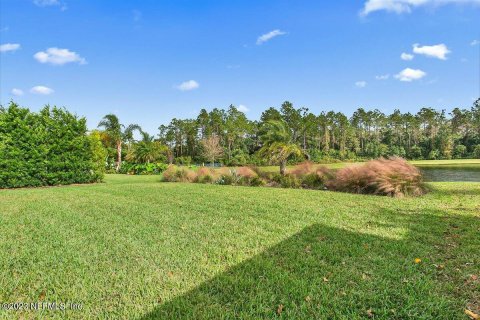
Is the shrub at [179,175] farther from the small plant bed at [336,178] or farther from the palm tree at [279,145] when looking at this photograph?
the palm tree at [279,145]

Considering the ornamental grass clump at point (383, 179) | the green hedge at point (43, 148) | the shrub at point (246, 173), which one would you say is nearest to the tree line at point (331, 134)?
the green hedge at point (43, 148)

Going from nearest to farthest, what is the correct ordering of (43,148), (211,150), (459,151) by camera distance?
(43,148), (211,150), (459,151)

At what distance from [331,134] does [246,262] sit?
191 ft

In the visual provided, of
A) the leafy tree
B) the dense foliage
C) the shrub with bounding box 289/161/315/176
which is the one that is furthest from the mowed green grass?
the dense foliage

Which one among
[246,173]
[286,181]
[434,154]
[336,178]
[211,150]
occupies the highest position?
[211,150]

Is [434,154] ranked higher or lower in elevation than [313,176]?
higher

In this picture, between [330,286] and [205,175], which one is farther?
[205,175]

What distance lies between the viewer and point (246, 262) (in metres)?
3.34

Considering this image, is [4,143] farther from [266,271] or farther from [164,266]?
[266,271]

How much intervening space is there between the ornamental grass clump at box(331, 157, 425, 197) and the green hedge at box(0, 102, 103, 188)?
1152 cm

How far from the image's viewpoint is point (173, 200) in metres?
7.75

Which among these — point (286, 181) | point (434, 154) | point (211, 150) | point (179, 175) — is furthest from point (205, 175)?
point (434, 154)

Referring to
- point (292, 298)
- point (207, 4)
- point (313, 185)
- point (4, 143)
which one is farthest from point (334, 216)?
point (4, 143)

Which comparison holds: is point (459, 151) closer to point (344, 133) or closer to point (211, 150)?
point (344, 133)
